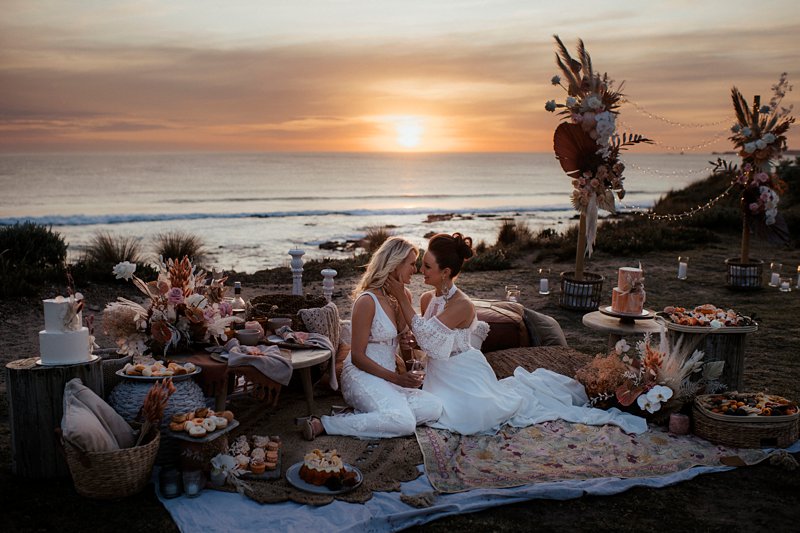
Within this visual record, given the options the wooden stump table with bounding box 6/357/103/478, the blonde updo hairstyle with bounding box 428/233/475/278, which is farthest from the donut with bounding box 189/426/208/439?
the blonde updo hairstyle with bounding box 428/233/475/278

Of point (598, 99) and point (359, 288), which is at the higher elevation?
point (598, 99)

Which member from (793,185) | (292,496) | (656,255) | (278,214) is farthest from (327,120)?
(292,496)

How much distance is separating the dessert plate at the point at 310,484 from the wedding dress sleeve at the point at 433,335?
140 centimetres

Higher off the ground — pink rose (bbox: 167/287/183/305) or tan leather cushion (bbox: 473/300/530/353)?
pink rose (bbox: 167/287/183/305)

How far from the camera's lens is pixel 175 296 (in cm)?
514

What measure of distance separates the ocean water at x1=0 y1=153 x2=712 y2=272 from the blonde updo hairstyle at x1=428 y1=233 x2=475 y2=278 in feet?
19.9

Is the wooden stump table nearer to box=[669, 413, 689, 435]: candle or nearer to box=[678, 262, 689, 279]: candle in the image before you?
box=[669, 413, 689, 435]: candle

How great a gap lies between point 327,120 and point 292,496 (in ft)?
257

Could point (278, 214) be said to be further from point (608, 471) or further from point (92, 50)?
point (608, 471)

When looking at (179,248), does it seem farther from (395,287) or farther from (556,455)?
(556,455)

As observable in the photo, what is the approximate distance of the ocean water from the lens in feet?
87.3

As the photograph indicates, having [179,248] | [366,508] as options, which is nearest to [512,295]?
[366,508]

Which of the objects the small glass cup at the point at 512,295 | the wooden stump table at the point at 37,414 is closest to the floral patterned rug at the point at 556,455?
the wooden stump table at the point at 37,414

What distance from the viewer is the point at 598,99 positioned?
9000 millimetres
